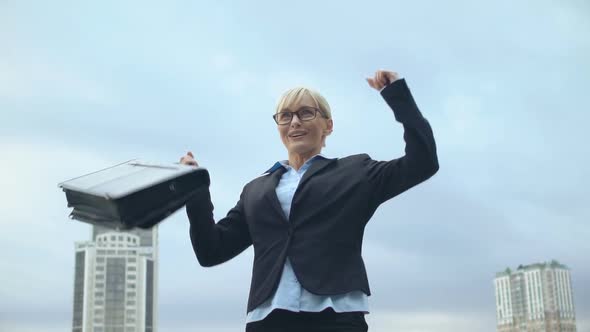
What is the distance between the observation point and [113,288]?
108m

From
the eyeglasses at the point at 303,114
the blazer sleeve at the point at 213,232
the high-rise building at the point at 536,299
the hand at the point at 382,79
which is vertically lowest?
the blazer sleeve at the point at 213,232

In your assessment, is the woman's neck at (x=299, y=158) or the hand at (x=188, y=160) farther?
the woman's neck at (x=299, y=158)

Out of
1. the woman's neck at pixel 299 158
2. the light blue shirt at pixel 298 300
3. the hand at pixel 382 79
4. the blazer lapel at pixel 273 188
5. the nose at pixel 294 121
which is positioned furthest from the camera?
the woman's neck at pixel 299 158

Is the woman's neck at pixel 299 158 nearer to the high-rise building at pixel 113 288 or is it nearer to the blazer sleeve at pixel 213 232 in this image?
the blazer sleeve at pixel 213 232

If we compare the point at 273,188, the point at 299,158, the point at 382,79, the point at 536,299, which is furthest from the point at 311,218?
the point at 536,299

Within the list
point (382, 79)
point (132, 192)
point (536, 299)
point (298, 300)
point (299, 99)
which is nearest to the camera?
point (132, 192)

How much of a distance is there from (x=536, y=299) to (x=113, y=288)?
219 feet

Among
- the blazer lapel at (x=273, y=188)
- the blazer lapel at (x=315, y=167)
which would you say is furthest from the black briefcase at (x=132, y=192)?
the blazer lapel at (x=315, y=167)

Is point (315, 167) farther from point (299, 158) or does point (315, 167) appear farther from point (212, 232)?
point (212, 232)

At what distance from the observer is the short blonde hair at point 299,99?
334 centimetres

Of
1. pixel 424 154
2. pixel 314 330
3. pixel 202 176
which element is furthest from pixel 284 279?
pixel 424 154

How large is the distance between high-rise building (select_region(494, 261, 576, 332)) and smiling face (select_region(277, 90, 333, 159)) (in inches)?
4946

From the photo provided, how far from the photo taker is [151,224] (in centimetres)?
266

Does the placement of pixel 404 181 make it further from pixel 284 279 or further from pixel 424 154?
pixel 284 279
